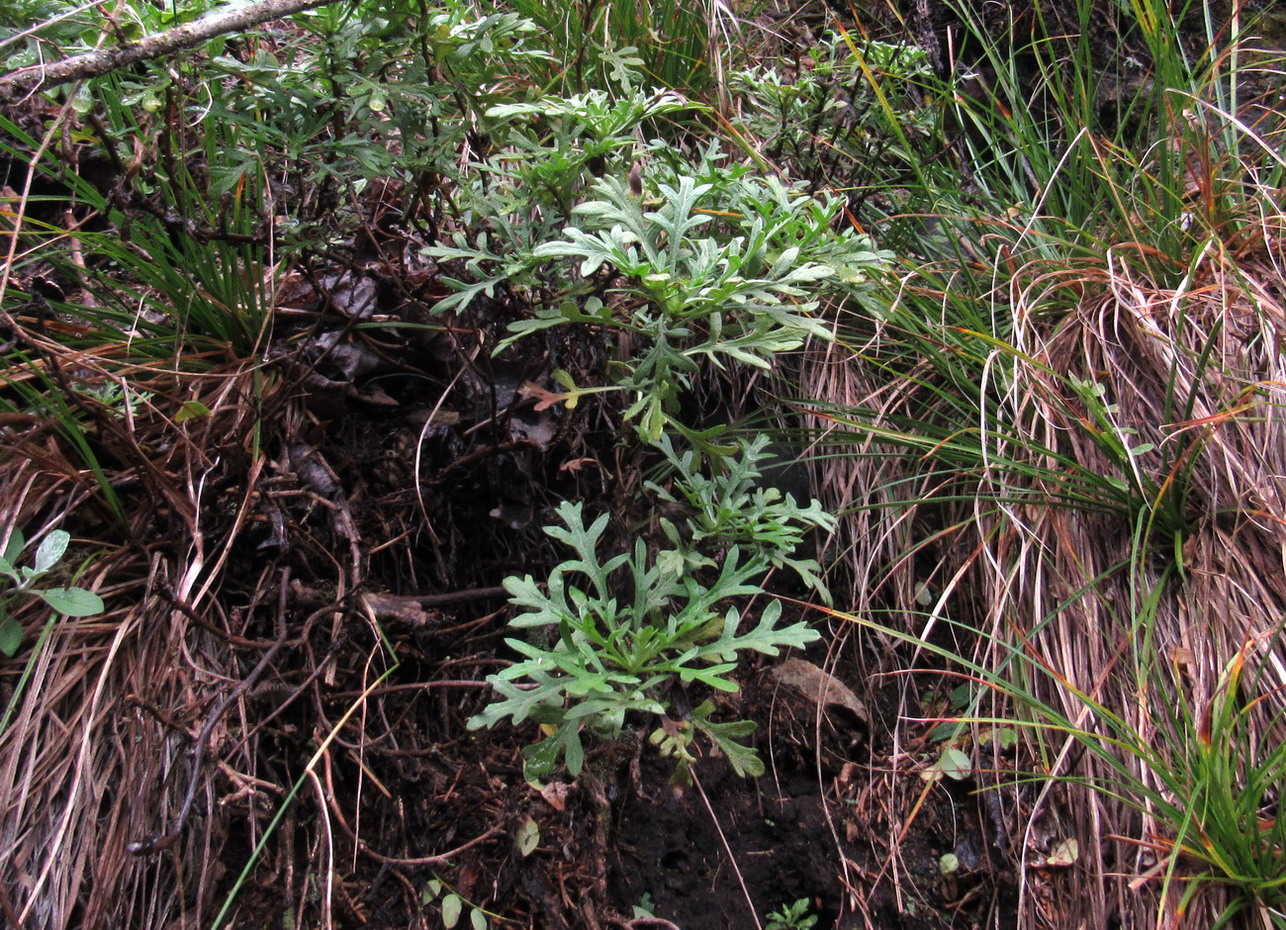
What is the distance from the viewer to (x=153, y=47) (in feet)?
4.07

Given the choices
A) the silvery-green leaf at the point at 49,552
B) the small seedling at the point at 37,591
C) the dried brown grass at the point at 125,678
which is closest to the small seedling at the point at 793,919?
the dried brown grass at the point at 125,678

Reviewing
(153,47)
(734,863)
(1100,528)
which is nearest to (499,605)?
(734,863)

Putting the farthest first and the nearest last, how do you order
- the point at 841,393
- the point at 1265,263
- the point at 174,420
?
the point at 841,393 < the point at 1265,263 < the point at 174,420

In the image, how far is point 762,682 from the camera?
1.79m

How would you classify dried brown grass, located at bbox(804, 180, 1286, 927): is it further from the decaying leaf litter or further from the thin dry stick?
the thin dry stick

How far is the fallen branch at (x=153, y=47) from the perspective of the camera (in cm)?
118

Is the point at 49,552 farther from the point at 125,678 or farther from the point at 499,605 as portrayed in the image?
the point at 499,605

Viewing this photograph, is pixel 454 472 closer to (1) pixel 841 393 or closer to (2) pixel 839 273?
(2) pixel 839 273

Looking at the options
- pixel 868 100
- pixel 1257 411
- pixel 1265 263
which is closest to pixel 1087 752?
pixel 1257 411

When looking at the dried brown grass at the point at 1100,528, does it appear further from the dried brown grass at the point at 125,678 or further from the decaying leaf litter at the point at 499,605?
the dried brown grass at the point at 125,678

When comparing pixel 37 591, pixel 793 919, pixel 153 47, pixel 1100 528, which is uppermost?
pixel 153 47

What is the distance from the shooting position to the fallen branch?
118cm

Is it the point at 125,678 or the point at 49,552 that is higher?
the point at 49,552

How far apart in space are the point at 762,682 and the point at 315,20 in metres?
1.58
